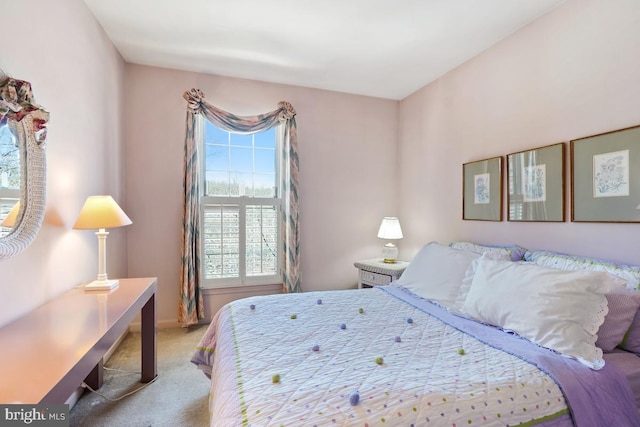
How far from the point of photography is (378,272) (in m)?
3.11

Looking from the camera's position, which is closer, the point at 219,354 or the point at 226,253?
the point at 219,354

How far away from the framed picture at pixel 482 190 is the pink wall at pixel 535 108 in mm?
66

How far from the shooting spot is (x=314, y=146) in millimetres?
3514

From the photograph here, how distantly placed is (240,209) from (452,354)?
250 centimetres

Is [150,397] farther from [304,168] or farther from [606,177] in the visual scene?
[606,177]

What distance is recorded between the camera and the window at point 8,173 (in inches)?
50.0

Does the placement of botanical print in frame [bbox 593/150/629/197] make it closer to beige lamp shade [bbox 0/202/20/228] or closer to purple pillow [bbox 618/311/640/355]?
purple pillow [bbox 618/311/640/355]

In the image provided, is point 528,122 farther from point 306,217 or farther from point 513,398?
point 306,217

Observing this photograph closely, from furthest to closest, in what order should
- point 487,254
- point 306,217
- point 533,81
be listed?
point 306,217, point 533,81, point 487,254

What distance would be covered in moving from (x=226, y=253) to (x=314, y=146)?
153 cm

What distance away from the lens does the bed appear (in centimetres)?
99

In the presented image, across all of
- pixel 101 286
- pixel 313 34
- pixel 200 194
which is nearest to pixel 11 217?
pixel 101 286

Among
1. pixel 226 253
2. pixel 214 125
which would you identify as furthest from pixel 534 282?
pixel 214 125

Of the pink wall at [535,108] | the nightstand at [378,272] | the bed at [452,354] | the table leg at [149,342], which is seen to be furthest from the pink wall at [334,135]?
the bed at [452,354]
